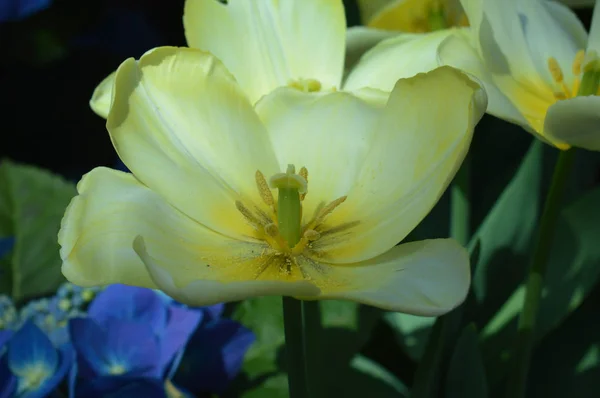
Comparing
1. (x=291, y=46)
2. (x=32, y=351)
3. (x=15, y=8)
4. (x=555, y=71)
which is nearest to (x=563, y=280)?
(x=555, y=71)

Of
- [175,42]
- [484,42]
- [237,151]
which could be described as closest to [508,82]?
[484,42]

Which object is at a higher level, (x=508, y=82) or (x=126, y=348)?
(x=508, y=82)

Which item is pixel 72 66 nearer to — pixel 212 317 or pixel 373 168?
pixel 212 317

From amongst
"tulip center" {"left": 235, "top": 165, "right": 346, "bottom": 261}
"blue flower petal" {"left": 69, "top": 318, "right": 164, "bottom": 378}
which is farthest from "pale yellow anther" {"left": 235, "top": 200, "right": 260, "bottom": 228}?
"blue flower petal" {"left": 69, "top": 318, "right": 164, "bottom": 378}

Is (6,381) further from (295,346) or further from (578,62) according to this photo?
(578,62)

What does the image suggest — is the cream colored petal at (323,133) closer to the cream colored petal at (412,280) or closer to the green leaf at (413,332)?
the cream colored petal at (412,280)

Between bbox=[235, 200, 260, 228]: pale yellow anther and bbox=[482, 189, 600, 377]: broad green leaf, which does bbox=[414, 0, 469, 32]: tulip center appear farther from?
bbox=[235, 200, 260, 228]: pale yellow anther

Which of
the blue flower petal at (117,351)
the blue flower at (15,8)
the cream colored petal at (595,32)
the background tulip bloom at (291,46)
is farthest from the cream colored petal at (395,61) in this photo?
the blue flower at (15,8)
